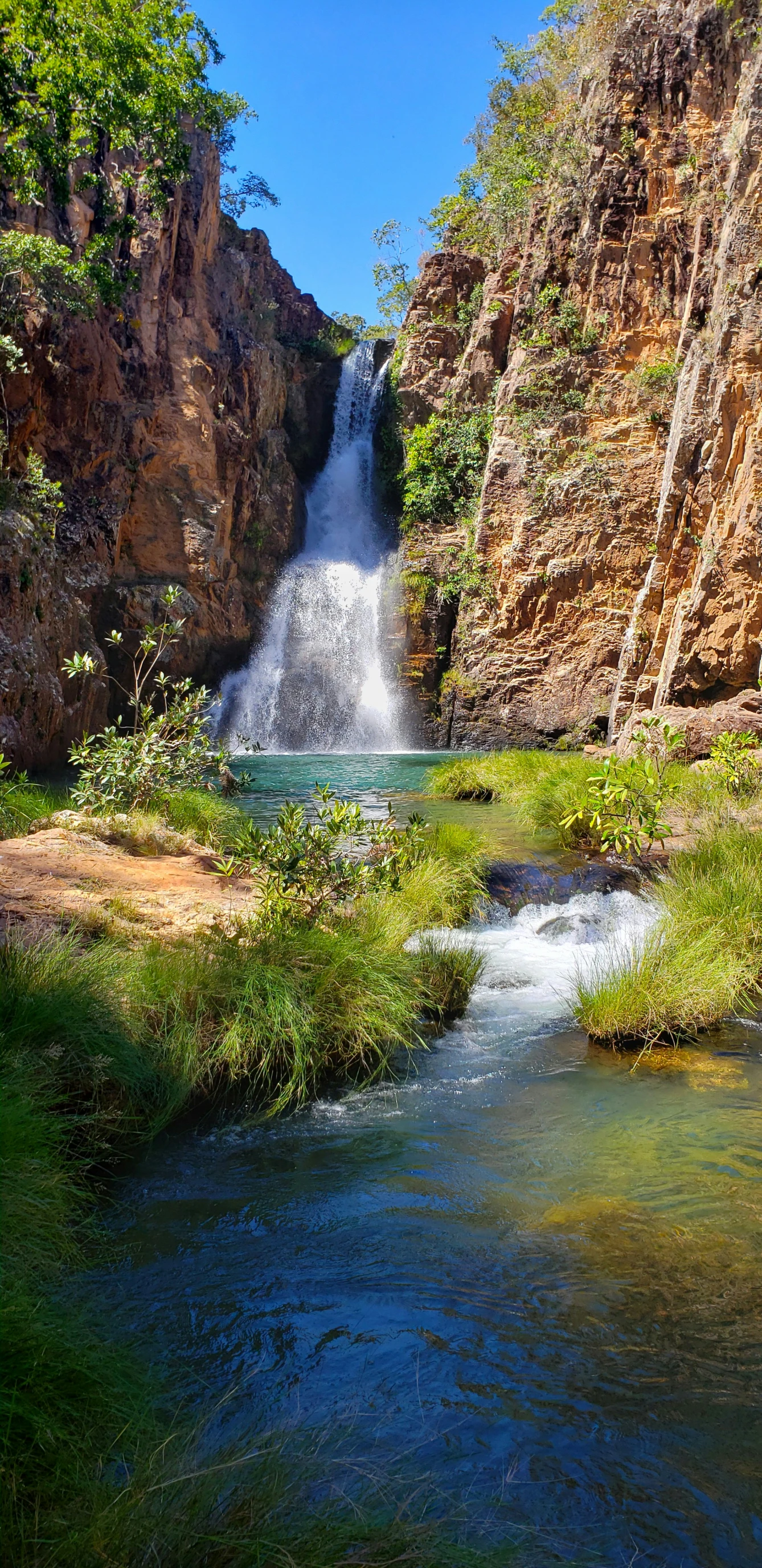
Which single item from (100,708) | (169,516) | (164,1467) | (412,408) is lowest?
(164,1467)

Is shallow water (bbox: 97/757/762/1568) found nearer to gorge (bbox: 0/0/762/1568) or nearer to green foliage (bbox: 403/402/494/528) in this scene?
gorge (bbox: 0/0/762/1568)

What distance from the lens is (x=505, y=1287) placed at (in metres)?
3.10

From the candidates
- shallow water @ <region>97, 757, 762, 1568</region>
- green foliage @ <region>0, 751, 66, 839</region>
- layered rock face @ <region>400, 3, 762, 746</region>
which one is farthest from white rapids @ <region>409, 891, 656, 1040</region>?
layered rock face @ <region>400, 3, 762, 746</region>

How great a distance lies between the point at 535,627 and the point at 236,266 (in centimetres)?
1590

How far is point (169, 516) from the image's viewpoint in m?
23.2

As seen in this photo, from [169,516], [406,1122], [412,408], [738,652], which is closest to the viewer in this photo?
[406,1122]

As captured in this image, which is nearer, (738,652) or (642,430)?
(738,652)

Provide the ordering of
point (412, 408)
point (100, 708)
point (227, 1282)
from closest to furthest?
1. point (227, 1282)
2. point (100, 708)
3. point (412, 408)

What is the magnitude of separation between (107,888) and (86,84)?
1460 cm

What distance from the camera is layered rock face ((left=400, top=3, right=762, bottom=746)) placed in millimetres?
17906

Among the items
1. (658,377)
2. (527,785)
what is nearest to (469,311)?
(658,377)

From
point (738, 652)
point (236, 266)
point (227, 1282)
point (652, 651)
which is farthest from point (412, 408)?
point (227, 1282)

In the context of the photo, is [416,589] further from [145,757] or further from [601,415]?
[145,757]

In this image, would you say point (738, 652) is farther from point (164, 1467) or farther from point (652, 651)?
point (164, 1467)
